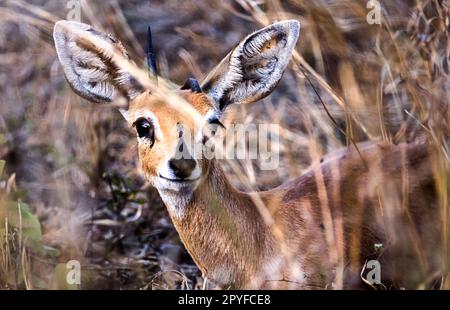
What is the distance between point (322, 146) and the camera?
186 inches

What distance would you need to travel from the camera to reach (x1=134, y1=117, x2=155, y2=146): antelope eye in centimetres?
337

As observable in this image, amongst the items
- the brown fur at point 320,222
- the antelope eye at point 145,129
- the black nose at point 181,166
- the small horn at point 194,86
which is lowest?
the brown fur at point 320,222

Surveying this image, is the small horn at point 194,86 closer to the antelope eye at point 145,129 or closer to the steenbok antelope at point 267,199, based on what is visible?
the steenbok antelope at point 267,199

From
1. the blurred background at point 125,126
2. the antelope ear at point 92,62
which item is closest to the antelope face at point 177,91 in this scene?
the antelope ear at point 92,62

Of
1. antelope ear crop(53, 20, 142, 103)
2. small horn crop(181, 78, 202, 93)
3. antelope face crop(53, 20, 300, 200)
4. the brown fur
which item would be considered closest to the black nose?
antelope face crop(53, 20, 300, 200)

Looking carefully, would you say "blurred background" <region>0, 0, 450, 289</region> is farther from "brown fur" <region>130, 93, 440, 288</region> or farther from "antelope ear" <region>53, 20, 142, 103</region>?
"antelope ear" <region>53, 20, 142, 103</region>

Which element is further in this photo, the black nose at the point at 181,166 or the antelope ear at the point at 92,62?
the antelope ear at the point at 92,62

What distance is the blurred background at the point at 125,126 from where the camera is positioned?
4059 millimetres

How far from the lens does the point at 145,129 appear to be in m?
3.40

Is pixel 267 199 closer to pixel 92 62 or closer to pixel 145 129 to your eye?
pixel 145 129

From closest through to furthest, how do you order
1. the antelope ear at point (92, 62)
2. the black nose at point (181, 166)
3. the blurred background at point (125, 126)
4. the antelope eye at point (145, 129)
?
the black nose at point (181, 166)
the antelope eye at point (145, 129)
the antelope ear at point (92, 62)
the blurred background at point (125, 126)

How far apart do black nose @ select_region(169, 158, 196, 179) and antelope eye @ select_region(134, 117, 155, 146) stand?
0.46 ft

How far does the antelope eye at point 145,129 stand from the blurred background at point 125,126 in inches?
30.1
